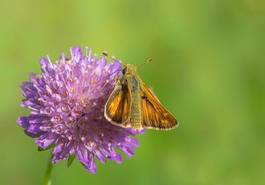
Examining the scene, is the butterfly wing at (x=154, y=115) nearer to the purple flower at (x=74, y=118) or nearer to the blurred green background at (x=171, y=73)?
the purple flower at (x=74, y=118)

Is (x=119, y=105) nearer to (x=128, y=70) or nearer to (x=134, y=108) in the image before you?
(x=134, y=108)

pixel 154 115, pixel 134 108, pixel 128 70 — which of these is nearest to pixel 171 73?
pixel 128 70

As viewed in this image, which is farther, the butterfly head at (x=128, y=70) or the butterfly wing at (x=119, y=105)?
the butterfly head at (x=128, y=70)

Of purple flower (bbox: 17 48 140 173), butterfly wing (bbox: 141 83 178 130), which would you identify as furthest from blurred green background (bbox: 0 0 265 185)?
butterfly wing (bbox: 141 83 178 130)

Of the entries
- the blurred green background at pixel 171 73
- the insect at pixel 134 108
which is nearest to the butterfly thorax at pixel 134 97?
the insect at pixel 134 108

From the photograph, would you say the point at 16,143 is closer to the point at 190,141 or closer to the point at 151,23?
the point at 190,141

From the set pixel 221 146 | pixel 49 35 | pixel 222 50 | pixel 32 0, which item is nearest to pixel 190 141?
pixel 221 146
